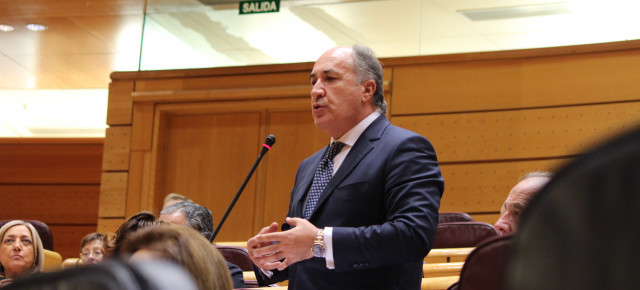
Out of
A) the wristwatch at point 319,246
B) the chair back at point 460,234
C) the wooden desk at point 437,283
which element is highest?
the wristwatch at point 319,246

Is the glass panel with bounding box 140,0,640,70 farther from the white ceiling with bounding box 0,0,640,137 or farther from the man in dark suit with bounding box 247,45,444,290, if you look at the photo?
the man in dark suit with bounding box 247,45,444,290

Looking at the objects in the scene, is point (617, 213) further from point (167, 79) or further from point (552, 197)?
point (167, 79)

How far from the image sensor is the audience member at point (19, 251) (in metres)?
4.71

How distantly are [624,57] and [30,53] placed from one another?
588 centimetres

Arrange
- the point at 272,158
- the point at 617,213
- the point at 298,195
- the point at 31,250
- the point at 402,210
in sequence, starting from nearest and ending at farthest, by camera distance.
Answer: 1. the point at 617,213
2. the point at 402,210
3. the point at 298,195
4. the point at 31,250
5. the point at 272,158

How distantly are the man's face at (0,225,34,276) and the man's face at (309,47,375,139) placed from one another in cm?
297

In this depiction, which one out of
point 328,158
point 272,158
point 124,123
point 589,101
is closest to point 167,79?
point 124,123

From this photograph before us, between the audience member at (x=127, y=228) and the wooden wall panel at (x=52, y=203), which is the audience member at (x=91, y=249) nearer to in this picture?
the audience member at (x=127, y=228)

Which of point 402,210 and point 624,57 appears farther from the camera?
point 624,57

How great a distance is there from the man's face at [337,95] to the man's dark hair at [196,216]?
1161 mm

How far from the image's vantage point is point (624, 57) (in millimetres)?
5793

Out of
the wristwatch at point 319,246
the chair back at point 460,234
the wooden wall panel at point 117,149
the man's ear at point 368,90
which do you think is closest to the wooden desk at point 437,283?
the man's ear at point 368,90

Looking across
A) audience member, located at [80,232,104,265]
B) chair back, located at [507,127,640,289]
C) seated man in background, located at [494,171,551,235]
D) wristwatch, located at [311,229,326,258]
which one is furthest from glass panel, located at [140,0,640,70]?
chair back, located at [507,127,640,289]

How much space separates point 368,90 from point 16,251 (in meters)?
3.12
